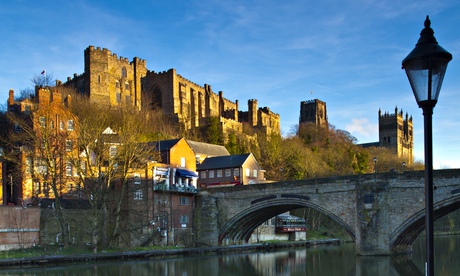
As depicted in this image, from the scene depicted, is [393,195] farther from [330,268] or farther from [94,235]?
[94,235]

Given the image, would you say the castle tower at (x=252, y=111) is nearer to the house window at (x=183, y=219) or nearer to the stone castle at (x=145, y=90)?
the stone castle at (x=145, y=90)

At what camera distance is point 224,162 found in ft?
202

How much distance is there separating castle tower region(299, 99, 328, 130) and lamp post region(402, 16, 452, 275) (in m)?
135

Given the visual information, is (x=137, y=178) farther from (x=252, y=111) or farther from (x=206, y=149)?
(x=252, y=111)

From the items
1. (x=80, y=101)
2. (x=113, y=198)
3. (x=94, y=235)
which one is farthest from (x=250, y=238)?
(x=80, y=101)

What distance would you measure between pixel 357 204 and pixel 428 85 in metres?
37.2

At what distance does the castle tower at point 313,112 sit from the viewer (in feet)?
462

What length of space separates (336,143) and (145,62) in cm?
3806

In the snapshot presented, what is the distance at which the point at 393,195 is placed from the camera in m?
40.8

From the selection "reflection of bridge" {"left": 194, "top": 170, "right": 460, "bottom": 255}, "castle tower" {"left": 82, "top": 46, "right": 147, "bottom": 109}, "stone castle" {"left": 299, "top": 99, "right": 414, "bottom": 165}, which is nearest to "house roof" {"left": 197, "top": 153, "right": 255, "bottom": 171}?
"reflection of bridge" {"left": 194, "top": 170, "right": 460, "bottom": 255}

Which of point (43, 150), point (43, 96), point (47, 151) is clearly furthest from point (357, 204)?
point (43, 96)

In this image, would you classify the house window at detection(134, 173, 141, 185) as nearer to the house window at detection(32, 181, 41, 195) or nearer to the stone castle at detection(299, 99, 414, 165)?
the house window at detection(32, 181, 41, 195)

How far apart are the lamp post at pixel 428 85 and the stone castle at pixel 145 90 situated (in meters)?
72.6

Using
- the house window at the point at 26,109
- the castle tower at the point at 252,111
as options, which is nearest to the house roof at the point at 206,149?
the house window at the point at 26,109
